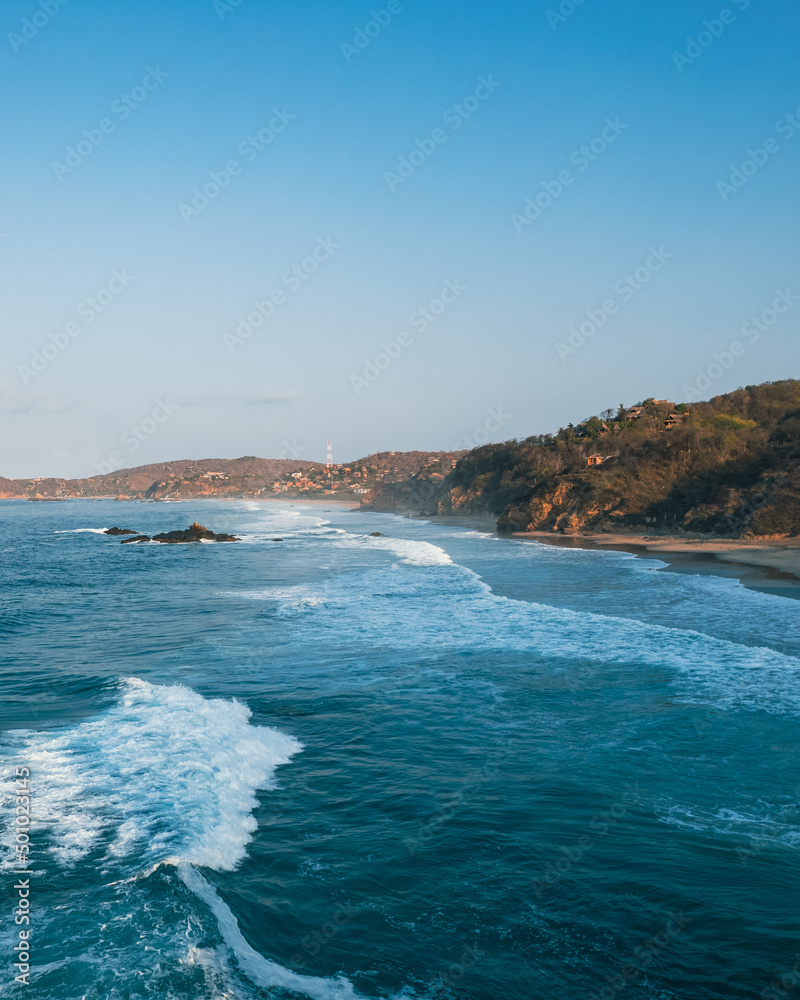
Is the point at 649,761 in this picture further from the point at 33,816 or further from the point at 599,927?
the point at 33,816

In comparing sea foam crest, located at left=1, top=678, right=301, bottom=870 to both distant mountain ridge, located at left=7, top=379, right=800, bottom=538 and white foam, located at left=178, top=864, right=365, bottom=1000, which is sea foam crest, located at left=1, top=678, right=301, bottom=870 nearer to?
white foam, located at left=178, top=864, right=365, bottom=1000

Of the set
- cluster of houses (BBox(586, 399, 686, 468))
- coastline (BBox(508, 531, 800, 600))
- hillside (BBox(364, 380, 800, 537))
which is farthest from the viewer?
cluster of houses (BBox(586, 399, 686, 468))

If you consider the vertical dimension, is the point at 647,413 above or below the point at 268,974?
above

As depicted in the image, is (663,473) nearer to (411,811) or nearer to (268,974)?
(411,811)

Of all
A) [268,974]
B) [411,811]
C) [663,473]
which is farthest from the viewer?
[663,473]

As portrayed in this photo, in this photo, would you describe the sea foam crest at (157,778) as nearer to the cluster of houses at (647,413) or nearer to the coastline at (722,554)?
the coastline at (722,554)

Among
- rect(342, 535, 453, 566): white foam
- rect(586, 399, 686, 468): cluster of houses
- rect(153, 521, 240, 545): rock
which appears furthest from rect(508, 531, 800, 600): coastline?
rect(153, 521, 240, 545): rock

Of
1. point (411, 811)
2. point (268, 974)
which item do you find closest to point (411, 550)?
point (411, 811)
